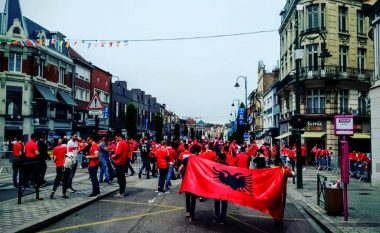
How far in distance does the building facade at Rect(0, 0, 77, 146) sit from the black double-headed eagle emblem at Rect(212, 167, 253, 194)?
3066 cm

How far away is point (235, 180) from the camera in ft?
28.3

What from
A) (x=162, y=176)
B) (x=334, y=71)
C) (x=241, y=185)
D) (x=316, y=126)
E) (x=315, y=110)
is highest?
(x=334, y=71)

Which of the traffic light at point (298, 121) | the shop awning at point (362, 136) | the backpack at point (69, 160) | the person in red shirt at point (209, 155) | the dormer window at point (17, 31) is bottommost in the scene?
the backpack at point (69, 160)

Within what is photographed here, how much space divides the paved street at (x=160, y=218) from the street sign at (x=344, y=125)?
2509 mm

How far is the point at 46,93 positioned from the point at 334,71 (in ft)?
95.1

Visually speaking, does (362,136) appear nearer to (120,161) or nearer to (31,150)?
(120,161)

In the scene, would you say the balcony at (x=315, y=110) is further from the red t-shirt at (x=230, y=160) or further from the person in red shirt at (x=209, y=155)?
the person in red shirt at (x=209, y=155)

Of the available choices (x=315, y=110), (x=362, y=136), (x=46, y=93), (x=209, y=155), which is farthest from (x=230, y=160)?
(x=46, y=93)

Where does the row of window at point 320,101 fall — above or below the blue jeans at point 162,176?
above

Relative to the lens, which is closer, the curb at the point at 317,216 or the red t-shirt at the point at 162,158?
the curb at the point at 317,216

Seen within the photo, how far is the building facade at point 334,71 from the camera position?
32.3 metres

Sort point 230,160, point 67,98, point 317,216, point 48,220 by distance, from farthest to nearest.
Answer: point 67,98
point 230,160
point 317,216
point 48,220

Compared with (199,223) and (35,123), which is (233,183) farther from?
(35,123)

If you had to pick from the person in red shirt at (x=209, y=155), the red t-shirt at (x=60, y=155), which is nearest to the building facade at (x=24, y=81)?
the red t-shirt at (x=60, y=155)
